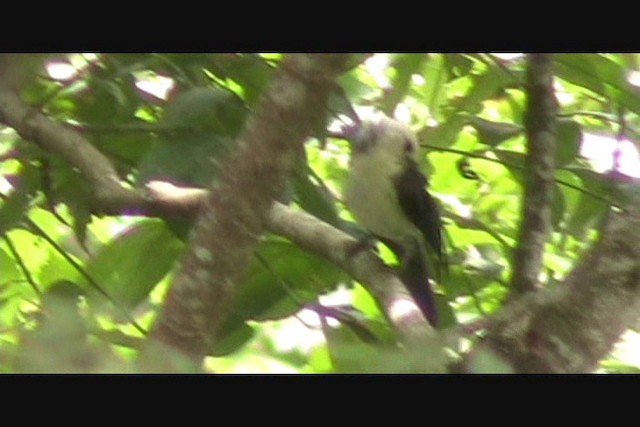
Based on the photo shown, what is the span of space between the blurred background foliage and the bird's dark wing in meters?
0.03

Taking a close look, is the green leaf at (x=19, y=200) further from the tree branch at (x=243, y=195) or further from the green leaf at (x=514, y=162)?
the green leaf at (x=514, y=162)

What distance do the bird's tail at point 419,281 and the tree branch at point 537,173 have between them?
80 mm

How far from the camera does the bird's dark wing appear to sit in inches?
36.2

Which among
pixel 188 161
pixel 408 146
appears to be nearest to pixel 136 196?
pixel 188 161

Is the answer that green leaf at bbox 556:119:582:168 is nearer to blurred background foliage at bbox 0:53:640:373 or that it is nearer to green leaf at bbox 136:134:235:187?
blurred background foliage at bbox 0:53:640:373

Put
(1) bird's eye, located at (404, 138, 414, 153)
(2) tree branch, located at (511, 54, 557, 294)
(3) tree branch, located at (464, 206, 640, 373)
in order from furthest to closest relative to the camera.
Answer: (1) bird's eye, located at (404, 138, 414, 153) → (2) tree branch, located at (511, 54, 557, 294) → (3) tree branch, located at (464, 206, 640, 373)

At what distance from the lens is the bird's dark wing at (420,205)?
919 mm

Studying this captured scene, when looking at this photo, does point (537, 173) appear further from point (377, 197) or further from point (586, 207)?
point (377, 197)

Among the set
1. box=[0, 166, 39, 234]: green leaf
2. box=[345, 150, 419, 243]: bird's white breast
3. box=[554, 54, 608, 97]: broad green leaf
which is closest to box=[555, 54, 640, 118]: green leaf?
box=[554, 54, 608, 97]: broad green leaf

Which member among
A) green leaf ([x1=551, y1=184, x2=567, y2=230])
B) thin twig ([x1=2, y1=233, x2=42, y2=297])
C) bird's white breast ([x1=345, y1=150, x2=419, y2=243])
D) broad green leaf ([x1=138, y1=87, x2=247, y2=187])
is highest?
broad green leaf ([x1=138, y1=87, x2=247, y2=187])

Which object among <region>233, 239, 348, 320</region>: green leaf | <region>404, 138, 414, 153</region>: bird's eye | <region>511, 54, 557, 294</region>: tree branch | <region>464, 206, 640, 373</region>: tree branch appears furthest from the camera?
<region>404, 138, 414, 153</region>: bird's eye

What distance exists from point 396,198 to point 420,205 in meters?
0.07

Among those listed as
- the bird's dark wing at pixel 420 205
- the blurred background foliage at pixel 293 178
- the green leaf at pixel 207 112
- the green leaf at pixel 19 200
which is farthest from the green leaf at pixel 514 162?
the green leaf at pixel 19 200
